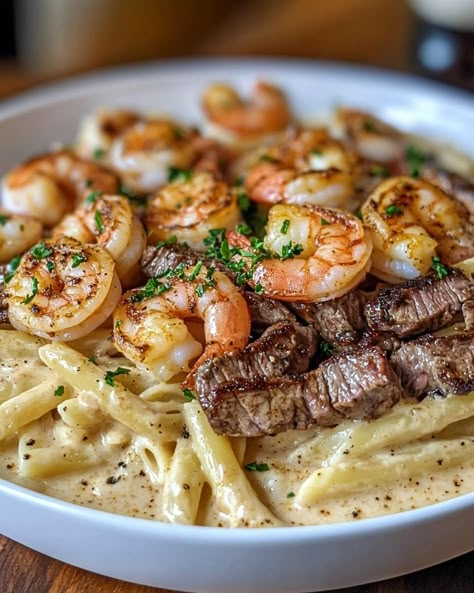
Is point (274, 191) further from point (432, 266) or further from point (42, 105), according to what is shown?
point (42, 105)

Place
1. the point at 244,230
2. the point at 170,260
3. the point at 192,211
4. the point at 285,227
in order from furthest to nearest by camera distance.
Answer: the point at 192,211 < the point at 244,230 < the point at 170,260 < the point at 285,227

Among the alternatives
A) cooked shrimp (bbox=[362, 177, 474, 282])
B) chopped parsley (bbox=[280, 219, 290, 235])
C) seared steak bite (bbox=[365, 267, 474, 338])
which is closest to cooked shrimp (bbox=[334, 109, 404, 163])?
cooked shrimp (bbox=[362, 177, 474, 282])

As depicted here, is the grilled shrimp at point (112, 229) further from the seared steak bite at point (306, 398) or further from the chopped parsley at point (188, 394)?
the seared steak bite at point (306, 398)

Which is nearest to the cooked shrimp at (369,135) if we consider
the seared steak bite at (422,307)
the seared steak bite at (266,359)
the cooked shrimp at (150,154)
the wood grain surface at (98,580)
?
the cooked shrimp at (150,154)

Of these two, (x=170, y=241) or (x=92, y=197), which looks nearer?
(x=170, y=241)

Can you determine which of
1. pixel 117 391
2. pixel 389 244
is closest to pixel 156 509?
pixel 117 391

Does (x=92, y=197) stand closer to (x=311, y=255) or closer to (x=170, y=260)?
(x=170, y=260)

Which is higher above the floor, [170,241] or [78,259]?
[78,259]

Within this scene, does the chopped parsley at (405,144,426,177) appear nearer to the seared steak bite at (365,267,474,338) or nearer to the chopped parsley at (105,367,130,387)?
the seared steak bite at (365,267,474,338)

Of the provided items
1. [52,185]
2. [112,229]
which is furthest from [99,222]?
[52,185]
